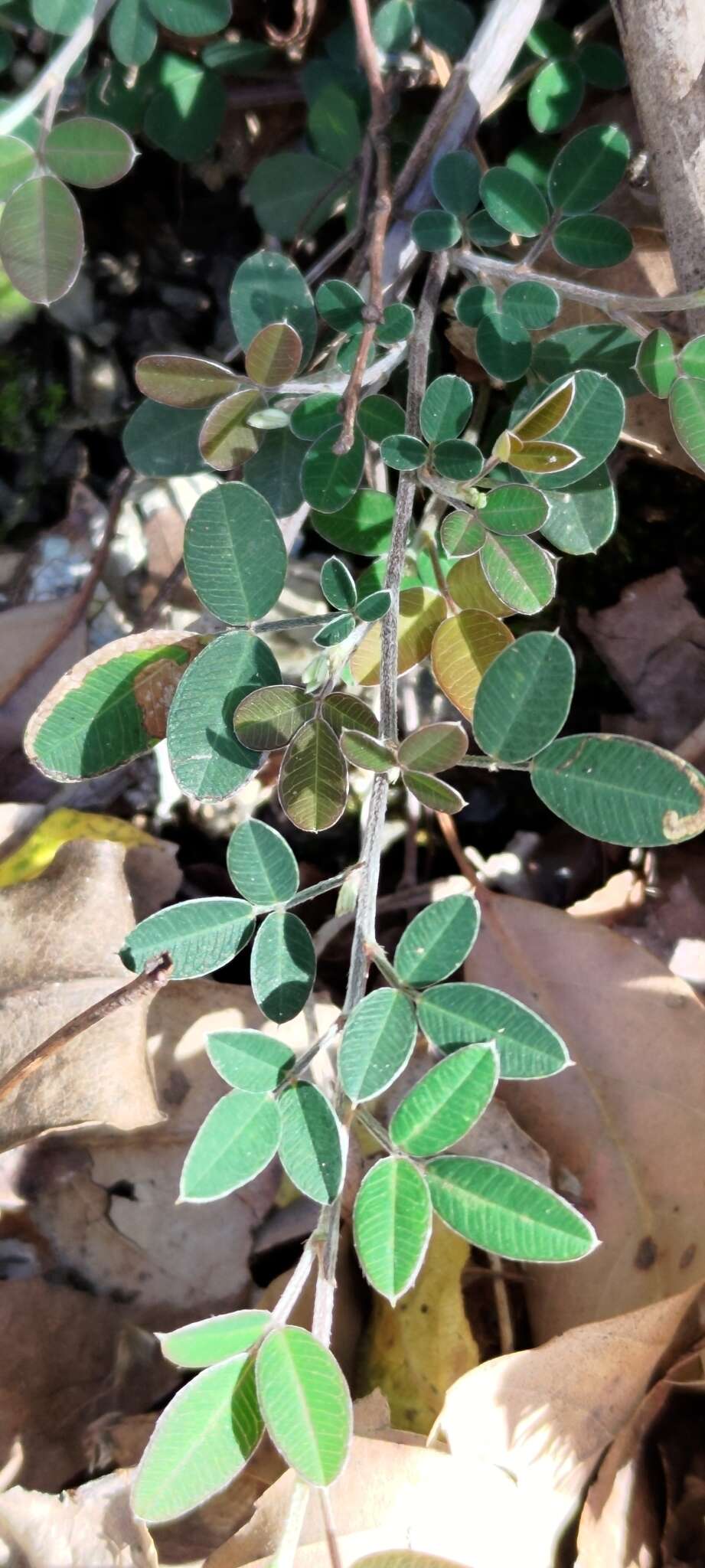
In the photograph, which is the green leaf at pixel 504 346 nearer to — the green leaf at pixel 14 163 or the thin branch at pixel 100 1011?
the green leaf at pixel 14 163

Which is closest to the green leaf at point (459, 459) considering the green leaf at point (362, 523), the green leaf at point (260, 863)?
the green leaf at point (362, 523)

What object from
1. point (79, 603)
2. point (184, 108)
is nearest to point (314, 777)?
point (79, 603)

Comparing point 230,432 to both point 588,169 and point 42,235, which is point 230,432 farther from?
point 588,169

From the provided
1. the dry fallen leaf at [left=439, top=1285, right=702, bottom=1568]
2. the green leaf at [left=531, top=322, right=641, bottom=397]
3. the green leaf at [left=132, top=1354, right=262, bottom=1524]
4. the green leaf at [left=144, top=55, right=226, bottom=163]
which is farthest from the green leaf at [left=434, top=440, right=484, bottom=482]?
the dry fallen leaf at [left=439, top=1285, right=702, bottom=1568]

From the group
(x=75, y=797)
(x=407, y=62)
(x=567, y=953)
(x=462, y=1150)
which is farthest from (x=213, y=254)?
(x=462, y=1150)

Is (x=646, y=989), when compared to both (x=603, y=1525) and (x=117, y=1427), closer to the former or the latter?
(x=603, y=1525)
